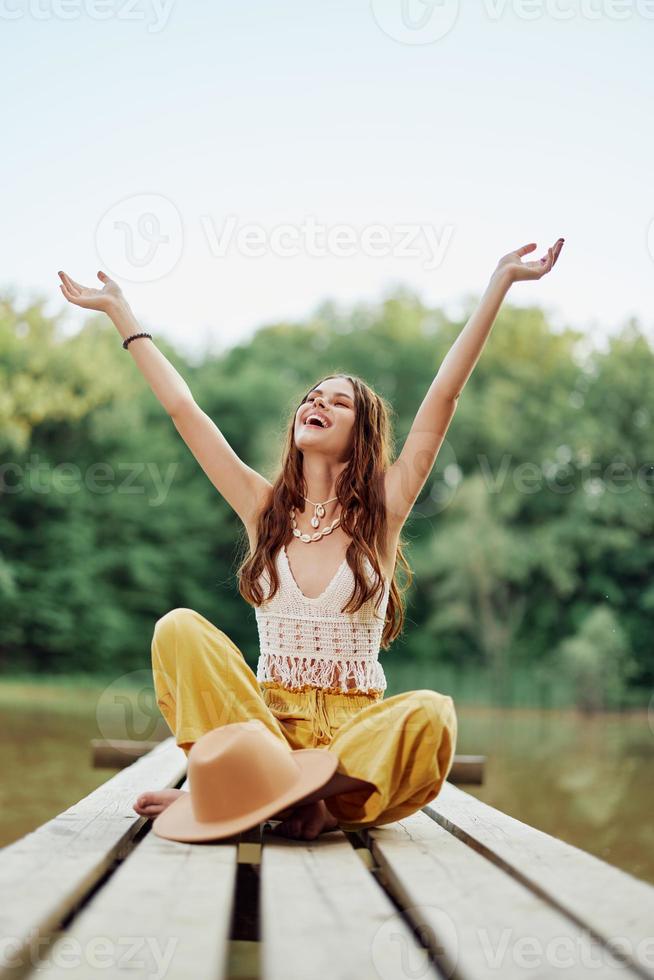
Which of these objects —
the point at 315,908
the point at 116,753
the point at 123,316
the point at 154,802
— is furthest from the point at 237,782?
the point at 116,753

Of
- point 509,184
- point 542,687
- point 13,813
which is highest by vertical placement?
point 509,184

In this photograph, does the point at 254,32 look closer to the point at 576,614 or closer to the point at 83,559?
the point at 83,559

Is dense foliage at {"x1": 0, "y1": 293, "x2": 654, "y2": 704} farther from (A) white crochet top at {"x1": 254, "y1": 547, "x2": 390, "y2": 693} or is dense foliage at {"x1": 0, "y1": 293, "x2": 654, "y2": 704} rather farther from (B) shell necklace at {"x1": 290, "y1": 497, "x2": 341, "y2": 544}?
(A) white crochet top at {"x1": 254, "y1": 547, "x2": 390, "y2": 693}

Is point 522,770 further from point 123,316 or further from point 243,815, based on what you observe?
point 243,815

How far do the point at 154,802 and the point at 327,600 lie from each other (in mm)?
626

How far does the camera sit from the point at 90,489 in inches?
762

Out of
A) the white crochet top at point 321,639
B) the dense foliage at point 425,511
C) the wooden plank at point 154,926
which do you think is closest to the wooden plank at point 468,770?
the white crochet top at point 321,639

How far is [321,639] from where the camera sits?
2.43m

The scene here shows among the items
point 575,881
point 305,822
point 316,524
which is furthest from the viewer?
point 316,524

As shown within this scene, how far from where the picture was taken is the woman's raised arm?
262 centimetres

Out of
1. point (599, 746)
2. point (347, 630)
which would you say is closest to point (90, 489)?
point (599, 746)

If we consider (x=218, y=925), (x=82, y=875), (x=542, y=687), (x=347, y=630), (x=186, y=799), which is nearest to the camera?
(x=218, y=925)

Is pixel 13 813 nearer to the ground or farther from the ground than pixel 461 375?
nearer to the ground

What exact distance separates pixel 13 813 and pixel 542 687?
1376cm
